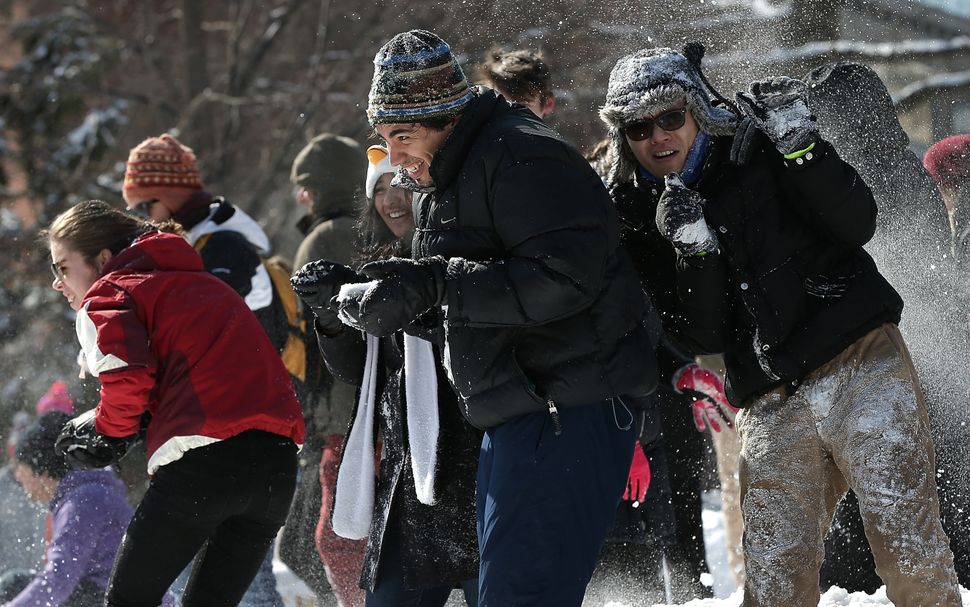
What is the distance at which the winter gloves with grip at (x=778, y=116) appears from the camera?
119 inches

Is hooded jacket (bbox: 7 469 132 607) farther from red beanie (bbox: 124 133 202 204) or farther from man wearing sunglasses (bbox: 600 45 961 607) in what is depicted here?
man wearing sunglasses (bbox: 600 45 961 607)

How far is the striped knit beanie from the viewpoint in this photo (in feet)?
9.32

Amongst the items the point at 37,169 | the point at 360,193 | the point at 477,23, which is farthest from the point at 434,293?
the point at 37,169

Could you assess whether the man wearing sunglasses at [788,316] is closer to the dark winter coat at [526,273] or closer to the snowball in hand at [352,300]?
the dark winter coat at [526,273]

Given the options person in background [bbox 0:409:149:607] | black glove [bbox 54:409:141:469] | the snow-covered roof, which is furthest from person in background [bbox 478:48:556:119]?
the snow-covered roof

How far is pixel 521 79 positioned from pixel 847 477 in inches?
71.2

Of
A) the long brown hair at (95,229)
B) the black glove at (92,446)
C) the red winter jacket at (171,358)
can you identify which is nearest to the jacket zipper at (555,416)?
the red winter jacket at (171,358)

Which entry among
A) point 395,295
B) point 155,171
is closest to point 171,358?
point 395,295

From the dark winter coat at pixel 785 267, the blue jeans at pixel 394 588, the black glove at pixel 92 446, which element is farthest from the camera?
the black glove at pixel 92 446

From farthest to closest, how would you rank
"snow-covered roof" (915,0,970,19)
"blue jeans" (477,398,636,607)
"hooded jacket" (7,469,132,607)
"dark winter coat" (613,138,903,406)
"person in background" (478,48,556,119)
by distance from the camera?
"snow-covered roof" (915,0,970,19), "hooded jacket" (7,469,132,607), "person in background" (478,48,556,119), "dark winter coat" (613,138,903,406), "blue jeans" (477,398,636,607)

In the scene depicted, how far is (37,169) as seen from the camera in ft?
42.6

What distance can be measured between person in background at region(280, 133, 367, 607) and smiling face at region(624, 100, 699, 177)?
2112mm

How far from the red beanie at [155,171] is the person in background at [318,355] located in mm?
544

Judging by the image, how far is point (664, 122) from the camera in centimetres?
323
